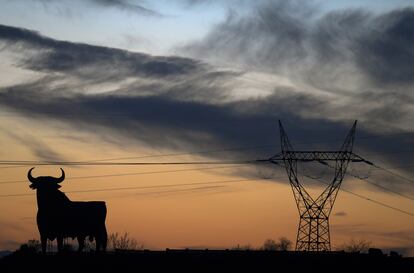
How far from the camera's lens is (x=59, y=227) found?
52.8 metres

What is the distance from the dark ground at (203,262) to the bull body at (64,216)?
352 cm

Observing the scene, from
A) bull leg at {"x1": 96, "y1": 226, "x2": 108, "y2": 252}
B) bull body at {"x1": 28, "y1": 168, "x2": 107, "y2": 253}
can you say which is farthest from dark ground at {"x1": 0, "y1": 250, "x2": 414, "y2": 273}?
bull leg at {"x1": 96, "y1": 226, "x2": 108, "y2": 252}

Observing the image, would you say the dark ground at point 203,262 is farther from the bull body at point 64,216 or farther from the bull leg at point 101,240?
the bull leg at point 101,240

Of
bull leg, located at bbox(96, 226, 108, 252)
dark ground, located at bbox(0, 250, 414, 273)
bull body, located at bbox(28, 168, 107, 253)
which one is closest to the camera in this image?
dark ground, located at bbox(0, 250, 414, 273)

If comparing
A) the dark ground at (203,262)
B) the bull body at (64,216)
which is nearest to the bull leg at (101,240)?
the bull body at (64,216)

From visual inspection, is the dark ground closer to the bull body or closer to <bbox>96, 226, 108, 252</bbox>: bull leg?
the bull body

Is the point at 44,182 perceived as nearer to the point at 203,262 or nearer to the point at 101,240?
the point at 101,240

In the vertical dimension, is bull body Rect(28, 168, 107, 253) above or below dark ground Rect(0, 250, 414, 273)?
above

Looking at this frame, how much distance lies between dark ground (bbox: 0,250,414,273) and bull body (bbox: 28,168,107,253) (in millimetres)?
3518

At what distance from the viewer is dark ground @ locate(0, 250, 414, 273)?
144 ft

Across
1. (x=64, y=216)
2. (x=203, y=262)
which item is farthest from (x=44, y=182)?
(x=203, y=262)

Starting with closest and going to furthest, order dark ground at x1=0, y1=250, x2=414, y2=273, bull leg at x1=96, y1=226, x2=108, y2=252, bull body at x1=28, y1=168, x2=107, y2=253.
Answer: dark ground at x1=0, y1=250, x2=414, y2=273
bull body at x1=28, y1=168, x2=107, y2=253
bull leg at x1=96, y1=226, x2=108, y2=252

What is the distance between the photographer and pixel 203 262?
1805 inches

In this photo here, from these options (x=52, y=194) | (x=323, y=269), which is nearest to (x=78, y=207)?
(x=52, y=194)
